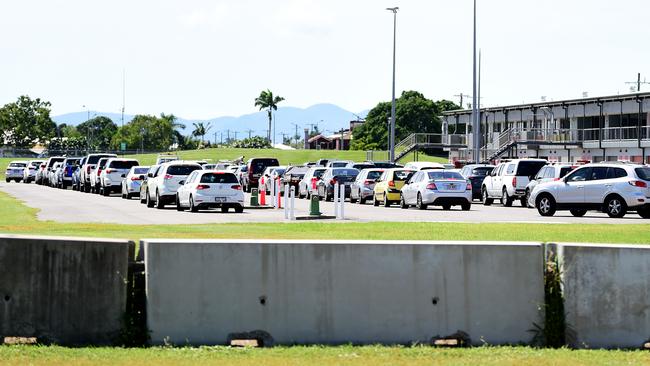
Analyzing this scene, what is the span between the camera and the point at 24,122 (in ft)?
600

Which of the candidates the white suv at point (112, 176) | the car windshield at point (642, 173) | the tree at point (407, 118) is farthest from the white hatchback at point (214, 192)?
the tree at point (407, 118)

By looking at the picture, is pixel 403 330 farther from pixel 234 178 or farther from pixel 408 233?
pixel 234 178

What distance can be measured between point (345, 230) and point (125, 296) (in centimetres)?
1678

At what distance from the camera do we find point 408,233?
26203mm

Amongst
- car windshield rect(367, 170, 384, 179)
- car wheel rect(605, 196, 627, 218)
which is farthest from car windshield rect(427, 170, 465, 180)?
car wheel rect(605, 196, 627, 218)

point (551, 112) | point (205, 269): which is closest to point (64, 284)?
point (205, 269)

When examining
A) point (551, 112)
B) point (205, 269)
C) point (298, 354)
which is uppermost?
point (551, 112)

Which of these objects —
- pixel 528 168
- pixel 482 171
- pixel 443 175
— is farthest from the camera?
pixel 482 171

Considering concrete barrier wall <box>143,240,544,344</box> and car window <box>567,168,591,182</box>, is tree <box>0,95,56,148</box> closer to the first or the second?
car window <box>567,168,591,182</box>

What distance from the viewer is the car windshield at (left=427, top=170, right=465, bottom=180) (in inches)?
1740

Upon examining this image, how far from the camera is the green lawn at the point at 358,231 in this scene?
24.4 m

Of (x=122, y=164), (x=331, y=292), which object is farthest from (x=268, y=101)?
(x=331, y=292)

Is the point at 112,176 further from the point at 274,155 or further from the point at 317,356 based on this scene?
the point at 274,155

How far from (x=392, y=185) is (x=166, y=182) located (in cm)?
886
